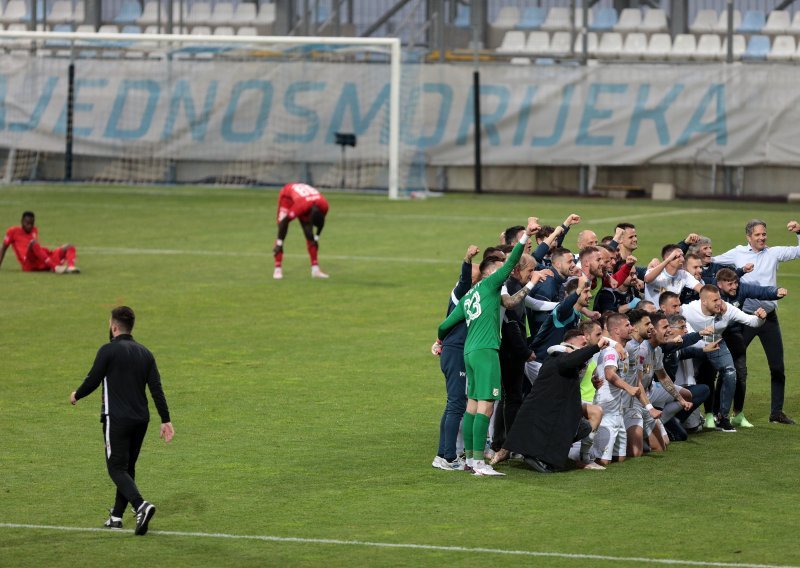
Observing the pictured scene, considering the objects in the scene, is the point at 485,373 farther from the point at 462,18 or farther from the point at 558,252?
the point at 462,18

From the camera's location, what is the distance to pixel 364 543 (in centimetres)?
924

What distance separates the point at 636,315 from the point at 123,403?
4.56 meters

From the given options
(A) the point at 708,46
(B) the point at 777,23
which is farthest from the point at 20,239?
(B) the point at 777,23

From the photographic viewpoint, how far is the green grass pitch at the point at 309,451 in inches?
365

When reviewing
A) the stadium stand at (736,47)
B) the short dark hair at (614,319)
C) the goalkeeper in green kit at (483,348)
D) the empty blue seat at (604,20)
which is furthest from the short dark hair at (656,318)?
the empty blue seat at (604,20)

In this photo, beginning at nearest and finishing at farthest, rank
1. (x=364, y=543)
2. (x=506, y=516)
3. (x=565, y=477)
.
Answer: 1. (x=364, y=543)
2. (x=506, y=516)
3. (x=565, y=477)

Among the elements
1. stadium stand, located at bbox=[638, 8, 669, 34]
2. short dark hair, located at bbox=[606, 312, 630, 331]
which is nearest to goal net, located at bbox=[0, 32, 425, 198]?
stadium stand, located at bbox=[638, 8, 669, 34]

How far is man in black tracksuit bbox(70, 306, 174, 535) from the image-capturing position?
9391 mm

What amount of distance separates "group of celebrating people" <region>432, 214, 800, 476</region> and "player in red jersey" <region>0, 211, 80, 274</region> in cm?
1262

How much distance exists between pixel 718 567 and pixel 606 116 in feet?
109

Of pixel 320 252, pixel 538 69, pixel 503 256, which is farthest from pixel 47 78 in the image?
pixel 503 256

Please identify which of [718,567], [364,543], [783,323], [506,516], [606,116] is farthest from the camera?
[606,116]

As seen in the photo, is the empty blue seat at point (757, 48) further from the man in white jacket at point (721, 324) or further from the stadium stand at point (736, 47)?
the man in white jacket at point (721, 324)

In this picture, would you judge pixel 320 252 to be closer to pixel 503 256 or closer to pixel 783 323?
pixel 783 323
